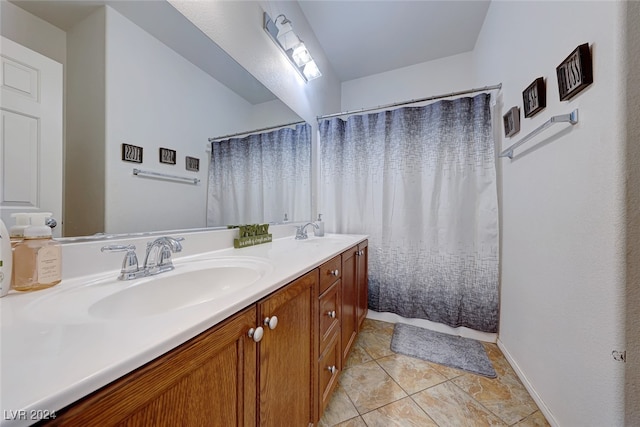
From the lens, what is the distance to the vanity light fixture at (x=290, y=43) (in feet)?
4.87

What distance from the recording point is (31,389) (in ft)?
0.83

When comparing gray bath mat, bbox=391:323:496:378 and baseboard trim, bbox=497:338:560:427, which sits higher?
baseboard trim, bbox=497:338:560:427

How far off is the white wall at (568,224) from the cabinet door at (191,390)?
1.08m

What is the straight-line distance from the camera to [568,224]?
93 centimetres

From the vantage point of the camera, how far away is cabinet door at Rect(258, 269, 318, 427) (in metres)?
0.61

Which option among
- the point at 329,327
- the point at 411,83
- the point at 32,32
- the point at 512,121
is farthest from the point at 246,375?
the point at 411,83

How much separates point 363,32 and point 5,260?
2369 millimetres

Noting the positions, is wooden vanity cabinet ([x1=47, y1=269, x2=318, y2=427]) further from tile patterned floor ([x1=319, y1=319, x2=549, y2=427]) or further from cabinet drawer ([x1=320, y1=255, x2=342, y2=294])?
tile patterned floor ([x1=319, y1=319, x2=549, y2=427])

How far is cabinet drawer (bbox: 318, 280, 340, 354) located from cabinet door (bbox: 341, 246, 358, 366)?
10 cm

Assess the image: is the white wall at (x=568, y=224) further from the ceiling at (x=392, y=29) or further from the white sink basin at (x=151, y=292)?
the white sink basin at (x=151, y=292)

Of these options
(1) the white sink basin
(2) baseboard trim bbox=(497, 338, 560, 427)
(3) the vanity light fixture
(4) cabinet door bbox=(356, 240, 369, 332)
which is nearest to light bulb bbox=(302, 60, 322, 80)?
(3) the vanity light fixture

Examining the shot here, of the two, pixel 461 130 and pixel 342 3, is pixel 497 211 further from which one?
pixel 342 3

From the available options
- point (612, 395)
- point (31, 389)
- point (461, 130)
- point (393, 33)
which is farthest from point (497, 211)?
point (31, 389)

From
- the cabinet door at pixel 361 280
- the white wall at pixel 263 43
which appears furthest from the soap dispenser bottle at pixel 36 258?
the cabinet door at pixel 361 280
